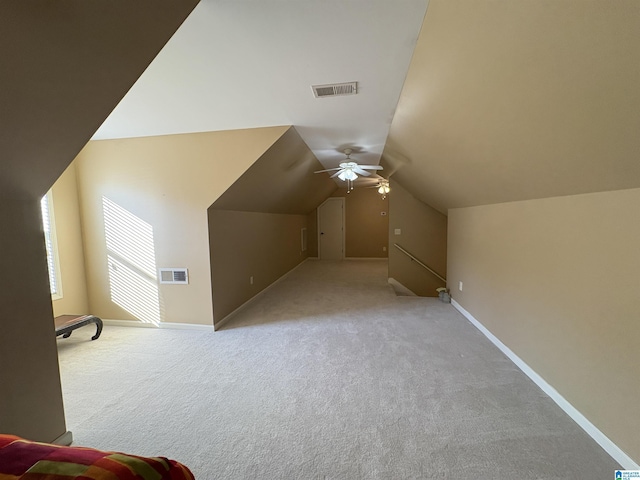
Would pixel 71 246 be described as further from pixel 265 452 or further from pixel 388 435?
pixel 388 435

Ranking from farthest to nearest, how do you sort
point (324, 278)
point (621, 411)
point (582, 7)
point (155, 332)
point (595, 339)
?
point (324, 278) → point (155, 332) → point (595, 339) → point (621, 411) → point (582, 7)

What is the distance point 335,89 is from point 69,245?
12.7 feet

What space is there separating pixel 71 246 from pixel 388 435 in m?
4.31

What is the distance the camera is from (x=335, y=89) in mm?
2223

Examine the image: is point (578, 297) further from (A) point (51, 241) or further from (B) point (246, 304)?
(A) point (51, 241)

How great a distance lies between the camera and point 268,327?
357 cm

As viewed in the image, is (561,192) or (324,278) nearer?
(561,192)

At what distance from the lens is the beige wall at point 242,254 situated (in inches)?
141

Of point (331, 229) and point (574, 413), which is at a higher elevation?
point (331, 229)

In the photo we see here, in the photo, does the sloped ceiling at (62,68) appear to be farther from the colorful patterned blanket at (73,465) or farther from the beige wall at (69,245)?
the beige wall at (69,245)

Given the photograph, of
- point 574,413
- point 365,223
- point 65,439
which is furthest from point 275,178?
point 365,223

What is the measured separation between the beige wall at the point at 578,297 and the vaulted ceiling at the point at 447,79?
0.68 feet

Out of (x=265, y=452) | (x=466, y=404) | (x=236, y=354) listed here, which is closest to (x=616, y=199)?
(x=466, y=404)

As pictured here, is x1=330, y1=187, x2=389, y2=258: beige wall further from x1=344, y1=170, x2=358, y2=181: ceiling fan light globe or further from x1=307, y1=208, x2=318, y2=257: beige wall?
x1=344, y1=170, x2=358, y2=181: ceiling fan light globe
